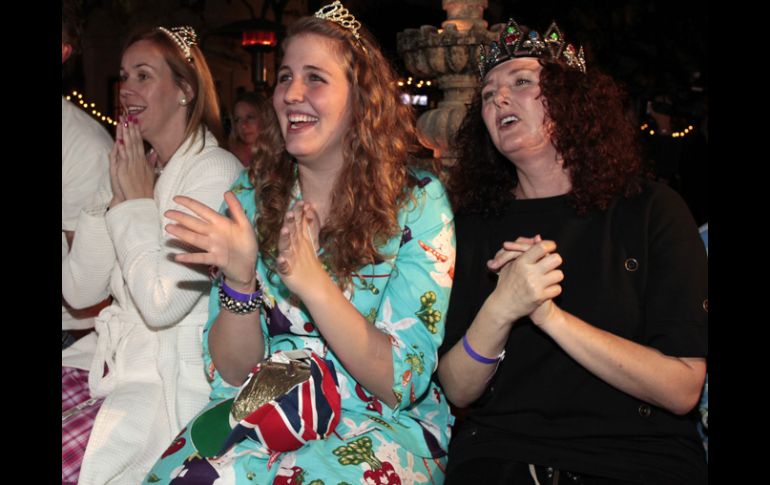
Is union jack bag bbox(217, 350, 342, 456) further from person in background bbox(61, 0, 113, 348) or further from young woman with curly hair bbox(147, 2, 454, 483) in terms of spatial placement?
person in background bbox(61, 0, 113, 348)

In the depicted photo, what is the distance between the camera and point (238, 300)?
77.2 inches

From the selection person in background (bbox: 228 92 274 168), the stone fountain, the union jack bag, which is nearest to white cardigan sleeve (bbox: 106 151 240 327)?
the union jack bag

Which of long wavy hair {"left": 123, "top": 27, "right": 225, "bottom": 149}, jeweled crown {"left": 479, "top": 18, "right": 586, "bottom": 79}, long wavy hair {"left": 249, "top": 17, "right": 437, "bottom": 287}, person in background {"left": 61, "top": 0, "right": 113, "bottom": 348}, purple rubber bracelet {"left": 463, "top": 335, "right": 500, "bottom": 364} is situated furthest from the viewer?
person in background {"left": 61, "top": 0, "right": 113, "bottom": 348}

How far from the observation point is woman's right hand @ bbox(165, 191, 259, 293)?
5.91ft

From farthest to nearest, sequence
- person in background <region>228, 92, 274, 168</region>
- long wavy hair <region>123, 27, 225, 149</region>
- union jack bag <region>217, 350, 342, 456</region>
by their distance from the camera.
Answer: person in background <region>228, 92, 274, 168</region> < long wavy hair <region>123, 27, 225, 149</region> < union jack bag <region>217, 350, 342, 456</region>

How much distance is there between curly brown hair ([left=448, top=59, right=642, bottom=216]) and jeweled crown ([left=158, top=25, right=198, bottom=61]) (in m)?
1.08

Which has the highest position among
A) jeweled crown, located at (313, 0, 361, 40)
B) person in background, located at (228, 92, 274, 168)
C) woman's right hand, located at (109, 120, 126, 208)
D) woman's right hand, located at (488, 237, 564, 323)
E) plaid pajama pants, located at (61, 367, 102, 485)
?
jeweled crown, located at (313, 0, 361, 40)

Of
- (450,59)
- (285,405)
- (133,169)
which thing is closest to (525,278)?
(285,405)

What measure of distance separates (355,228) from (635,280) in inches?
27.7

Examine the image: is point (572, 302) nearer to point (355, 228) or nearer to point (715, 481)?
point (355, 228)

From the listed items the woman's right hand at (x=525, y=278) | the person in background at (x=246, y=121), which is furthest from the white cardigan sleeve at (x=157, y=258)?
the person in background at (x=246, y=121)

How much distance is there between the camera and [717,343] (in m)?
1.31

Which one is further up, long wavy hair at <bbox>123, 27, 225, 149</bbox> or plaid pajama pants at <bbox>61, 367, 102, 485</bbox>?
long wavy hair at <bbox>123, 27, 225, 149</bbox>
